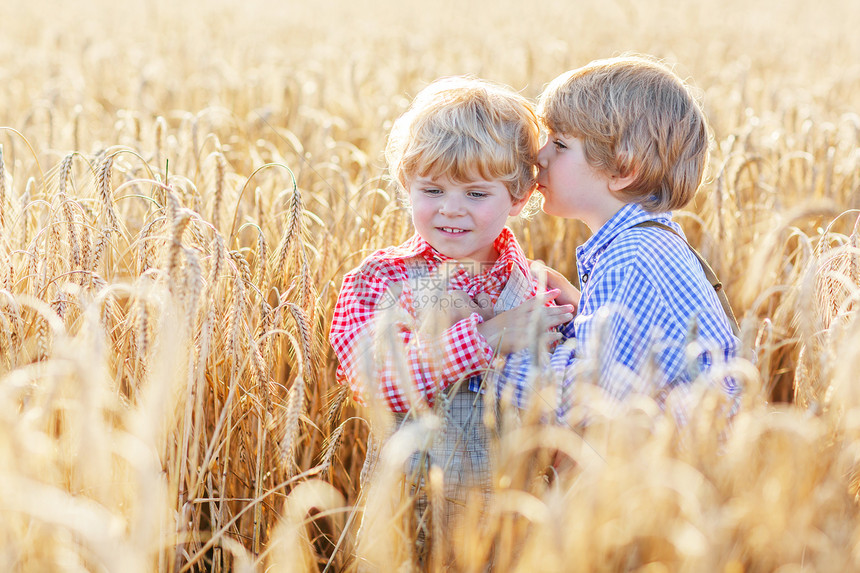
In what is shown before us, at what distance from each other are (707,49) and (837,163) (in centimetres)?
469

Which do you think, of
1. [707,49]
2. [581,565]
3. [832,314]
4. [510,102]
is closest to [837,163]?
[832,314]

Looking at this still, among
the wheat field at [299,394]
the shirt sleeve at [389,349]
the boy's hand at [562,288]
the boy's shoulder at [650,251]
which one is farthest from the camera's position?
the boy's hand at [562,288]

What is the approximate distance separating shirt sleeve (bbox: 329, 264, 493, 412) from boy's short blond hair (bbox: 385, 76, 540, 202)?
0.98 ft

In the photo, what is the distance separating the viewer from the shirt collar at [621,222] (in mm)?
1817

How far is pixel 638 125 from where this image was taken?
6.00 ft

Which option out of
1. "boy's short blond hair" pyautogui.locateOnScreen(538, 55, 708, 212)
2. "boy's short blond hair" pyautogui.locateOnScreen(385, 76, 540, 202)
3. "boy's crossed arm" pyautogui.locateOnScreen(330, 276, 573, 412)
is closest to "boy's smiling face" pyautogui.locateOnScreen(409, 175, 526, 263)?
"boy's short blond hair" pyautogui.locateOnScreen(385, 76, 540, 202)

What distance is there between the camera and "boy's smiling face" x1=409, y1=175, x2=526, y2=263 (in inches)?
72.3

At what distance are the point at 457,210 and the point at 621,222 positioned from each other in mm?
381

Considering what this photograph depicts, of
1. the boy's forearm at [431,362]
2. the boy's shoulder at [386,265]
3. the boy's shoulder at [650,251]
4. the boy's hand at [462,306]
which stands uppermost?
the boy's shoulder at [650,251]

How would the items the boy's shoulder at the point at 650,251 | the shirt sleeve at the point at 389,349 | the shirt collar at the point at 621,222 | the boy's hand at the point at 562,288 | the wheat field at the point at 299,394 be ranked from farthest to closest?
the boy's hand at the point at 562,288 < the shirt collar at the point at 621,222 < the boy's shoulder at the point at 650,251 < the shirt sleeve at the point at 389,349 < the wheat field at the point at 299,394

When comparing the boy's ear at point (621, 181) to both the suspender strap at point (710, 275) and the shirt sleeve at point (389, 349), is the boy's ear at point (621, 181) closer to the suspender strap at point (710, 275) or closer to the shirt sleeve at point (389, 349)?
the suspender strap at point (710, 275)

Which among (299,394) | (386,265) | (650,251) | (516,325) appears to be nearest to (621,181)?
(650,251)

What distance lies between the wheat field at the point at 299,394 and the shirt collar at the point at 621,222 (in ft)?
0.81

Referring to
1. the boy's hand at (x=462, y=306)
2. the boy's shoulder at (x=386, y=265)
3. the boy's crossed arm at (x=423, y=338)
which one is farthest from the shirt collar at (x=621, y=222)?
the boy's shoulder at (x=386, y=265)
